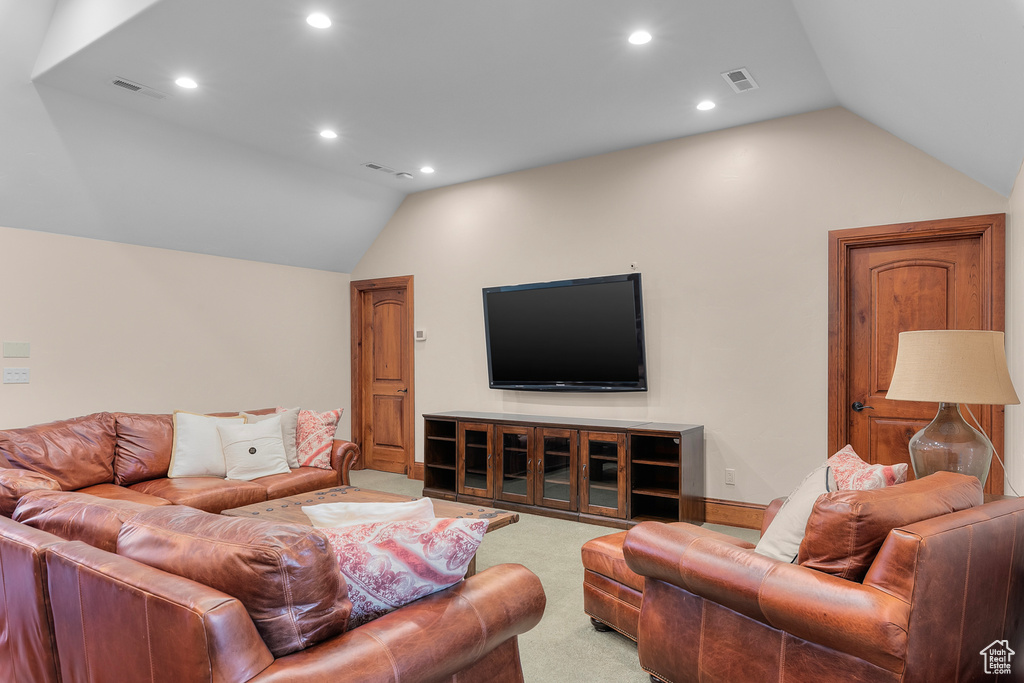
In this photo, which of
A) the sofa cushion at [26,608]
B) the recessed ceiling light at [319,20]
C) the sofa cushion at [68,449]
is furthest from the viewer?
the sofa cushion at [68,449]

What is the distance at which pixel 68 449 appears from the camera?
353cm

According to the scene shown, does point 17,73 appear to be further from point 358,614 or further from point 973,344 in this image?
point 973,344

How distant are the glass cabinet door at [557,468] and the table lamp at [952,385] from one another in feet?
7.83

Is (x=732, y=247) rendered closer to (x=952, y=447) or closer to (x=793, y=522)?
(x=952, y=447)

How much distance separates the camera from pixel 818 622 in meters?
1.58

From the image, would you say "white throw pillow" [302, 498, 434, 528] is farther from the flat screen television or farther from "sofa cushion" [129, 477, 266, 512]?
the flat screen television

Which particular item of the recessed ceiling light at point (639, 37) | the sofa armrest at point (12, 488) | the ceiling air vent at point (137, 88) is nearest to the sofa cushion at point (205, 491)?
the sofa armrest at point (12, 488)

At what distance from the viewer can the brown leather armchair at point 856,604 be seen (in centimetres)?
150

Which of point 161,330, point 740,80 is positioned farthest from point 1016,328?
point 161,330

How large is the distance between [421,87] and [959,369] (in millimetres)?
2999

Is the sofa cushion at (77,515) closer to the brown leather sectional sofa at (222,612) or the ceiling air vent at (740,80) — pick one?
the brown leather sectional sofa at (222,612)

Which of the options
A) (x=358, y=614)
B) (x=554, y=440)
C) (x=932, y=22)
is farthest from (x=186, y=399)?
(x=932, y=22)

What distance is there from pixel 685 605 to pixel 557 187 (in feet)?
12.4

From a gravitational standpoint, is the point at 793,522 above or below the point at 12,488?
below
